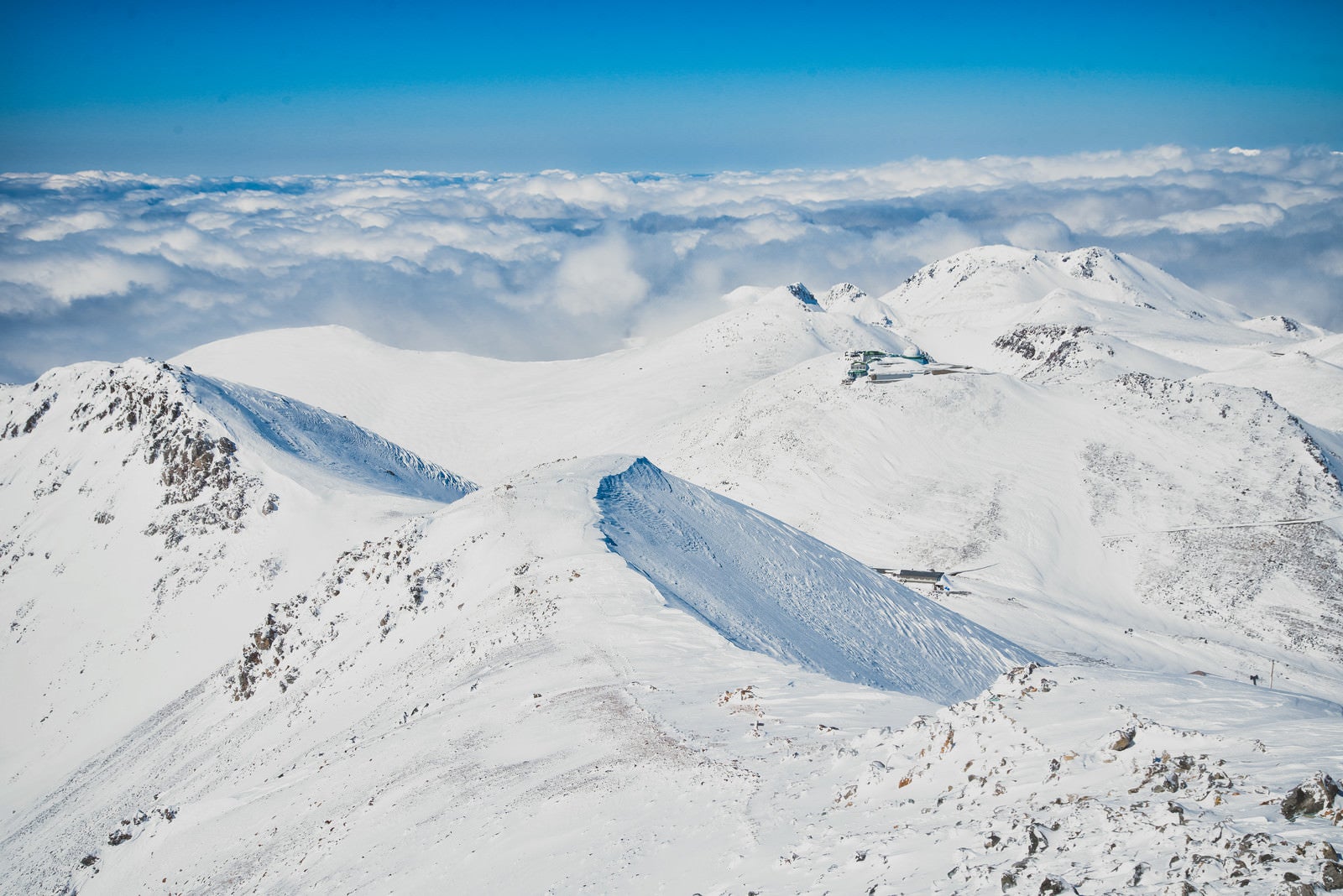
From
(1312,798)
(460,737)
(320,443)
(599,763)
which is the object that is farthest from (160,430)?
(1312,798)

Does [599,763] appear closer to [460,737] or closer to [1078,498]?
[460,737]

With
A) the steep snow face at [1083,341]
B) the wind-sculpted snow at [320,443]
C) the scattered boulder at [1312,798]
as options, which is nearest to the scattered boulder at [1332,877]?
the scattered boulder at [1312,798]

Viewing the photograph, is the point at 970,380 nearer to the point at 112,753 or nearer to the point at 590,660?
the point at 590,660

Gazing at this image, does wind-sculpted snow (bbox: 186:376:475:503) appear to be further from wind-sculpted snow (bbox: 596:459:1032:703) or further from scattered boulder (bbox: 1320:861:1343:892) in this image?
scattered boulder (bbox: 1320:861:1343:892)

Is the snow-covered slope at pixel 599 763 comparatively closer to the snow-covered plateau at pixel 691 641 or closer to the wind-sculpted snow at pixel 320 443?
the snow-covered plateau at pixel 691 641

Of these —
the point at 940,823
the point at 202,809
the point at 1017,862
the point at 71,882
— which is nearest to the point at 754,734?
the point at 940,823

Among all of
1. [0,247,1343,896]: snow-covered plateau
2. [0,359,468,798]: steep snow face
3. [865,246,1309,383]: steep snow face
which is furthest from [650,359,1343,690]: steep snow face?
[865,246,1309,383]: steep snow face
